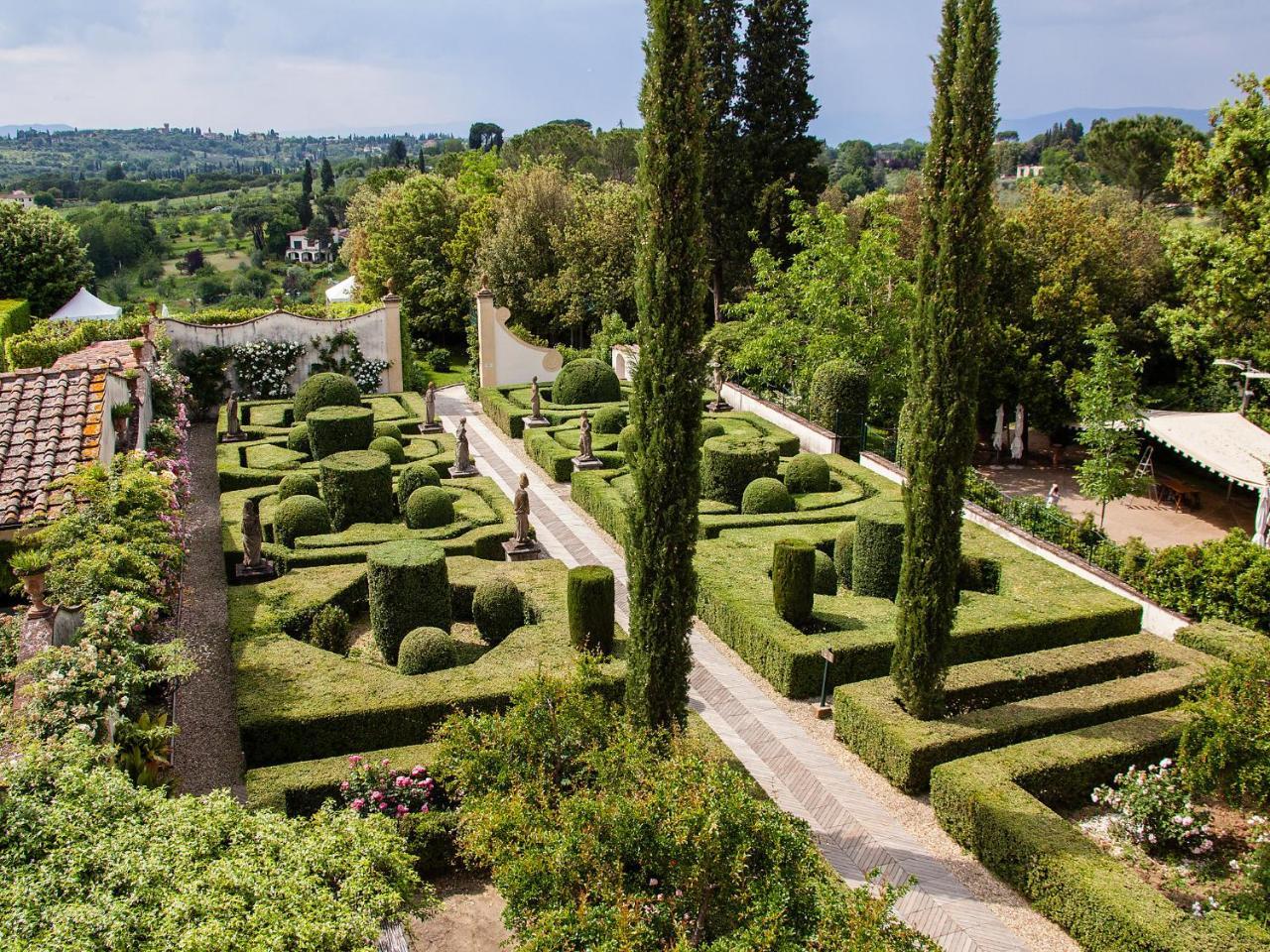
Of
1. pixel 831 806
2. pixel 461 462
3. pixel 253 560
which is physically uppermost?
pixel 461 462

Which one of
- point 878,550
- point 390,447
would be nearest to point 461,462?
point 390,447

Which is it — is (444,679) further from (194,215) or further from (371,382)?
(194,215)

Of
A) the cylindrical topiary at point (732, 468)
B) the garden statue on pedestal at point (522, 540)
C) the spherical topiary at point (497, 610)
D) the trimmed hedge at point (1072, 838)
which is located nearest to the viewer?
the trimmed hedge at point (1072, 838)

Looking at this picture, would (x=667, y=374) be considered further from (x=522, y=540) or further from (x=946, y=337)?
(x=522, y=540)

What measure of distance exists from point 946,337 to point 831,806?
5.81 metres

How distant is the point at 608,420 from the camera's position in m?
25.9

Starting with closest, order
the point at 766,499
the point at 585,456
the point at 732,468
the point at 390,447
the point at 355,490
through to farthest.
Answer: the point at 355,490, the point at 766,499, the point at 732,468, the point at 390,447, the point at 585,456

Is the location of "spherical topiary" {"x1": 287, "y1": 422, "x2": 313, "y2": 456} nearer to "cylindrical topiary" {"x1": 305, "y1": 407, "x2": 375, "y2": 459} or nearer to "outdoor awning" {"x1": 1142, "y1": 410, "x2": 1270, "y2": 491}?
"cylindrical topiary" {"x1": 305, "y1": 407, "x2": 375, "y2": 459}

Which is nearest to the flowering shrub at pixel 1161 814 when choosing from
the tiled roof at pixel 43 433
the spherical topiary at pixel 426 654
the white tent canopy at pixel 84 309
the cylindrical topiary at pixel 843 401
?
the spherical topiary at pixel 426 654

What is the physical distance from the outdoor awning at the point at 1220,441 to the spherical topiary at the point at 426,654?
18.2 m

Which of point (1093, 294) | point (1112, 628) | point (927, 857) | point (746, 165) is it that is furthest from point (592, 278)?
point (927, 857)

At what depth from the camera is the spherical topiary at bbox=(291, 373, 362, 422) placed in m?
25.3

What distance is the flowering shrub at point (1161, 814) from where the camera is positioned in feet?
34.6

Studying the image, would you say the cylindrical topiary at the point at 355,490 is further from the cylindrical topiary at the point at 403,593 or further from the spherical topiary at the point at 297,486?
the cylindrical topiary at the point at 403,593
